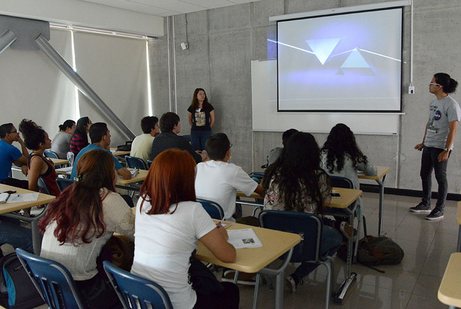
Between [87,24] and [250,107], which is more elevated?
[87,24]

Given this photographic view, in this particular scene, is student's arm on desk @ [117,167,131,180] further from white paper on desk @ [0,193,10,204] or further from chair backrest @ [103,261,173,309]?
chair backrest @ [103,261,173,309]

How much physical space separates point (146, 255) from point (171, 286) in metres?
0.18

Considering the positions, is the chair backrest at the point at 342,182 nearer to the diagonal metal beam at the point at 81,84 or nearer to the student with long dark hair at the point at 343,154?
the student with long dark hair at the point at 343,154

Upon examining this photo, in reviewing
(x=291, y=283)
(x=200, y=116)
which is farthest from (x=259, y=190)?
(x=200, y=116)

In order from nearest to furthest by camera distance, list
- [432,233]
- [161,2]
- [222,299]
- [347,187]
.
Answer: [222,299] → [347,187] → [432,233] → [161,2]

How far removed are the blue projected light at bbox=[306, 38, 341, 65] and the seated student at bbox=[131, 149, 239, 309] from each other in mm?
5010

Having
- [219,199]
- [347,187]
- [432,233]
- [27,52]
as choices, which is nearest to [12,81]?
[27,52]

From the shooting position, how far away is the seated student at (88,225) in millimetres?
2027

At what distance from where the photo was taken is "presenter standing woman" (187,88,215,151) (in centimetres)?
743

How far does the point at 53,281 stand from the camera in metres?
1.94

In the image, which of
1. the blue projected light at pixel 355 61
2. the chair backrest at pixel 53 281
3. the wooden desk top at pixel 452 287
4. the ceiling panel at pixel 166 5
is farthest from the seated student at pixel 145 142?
the wooden desk top at pixel 452 287

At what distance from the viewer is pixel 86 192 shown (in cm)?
209

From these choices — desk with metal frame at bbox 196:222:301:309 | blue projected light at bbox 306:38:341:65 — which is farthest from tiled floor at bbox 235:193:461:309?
blue projected light at bbox 306:38:341:65

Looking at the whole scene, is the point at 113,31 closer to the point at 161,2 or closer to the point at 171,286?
the point at 161,2
